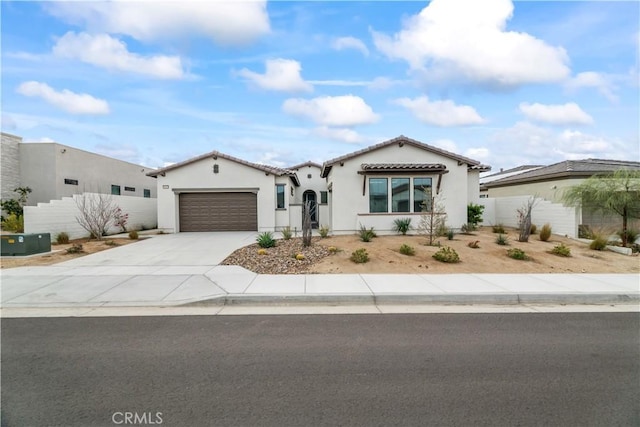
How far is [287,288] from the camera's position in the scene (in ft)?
24.9

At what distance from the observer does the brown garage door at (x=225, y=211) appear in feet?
65.7

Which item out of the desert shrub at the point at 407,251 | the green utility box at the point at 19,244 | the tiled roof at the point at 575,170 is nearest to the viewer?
the desert shrub at the point at 407,251

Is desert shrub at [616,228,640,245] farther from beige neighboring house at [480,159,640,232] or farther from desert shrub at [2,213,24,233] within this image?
desert shrub at [2,213,24,233]

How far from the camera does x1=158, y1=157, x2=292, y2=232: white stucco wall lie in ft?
64.2

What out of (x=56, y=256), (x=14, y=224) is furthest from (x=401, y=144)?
(x=14, y=224)

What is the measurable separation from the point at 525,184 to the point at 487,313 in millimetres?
17762

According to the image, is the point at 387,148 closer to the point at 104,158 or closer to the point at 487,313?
the point at 487,313

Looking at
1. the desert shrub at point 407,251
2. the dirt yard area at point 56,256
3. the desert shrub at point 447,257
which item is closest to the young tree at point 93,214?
the dirt yard area at point 56,256

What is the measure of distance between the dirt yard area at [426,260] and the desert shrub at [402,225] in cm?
276

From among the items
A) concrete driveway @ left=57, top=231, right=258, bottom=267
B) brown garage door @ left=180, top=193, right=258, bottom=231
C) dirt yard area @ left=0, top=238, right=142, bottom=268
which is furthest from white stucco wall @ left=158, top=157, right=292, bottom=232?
dirt yard area @ left=0, top=238, right=142, bottom=268

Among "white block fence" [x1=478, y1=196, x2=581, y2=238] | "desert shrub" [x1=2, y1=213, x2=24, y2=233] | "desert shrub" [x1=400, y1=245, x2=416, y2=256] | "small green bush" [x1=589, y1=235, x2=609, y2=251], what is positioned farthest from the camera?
"white block fence" [x1=478, y1=196, x2=581, y2=238]

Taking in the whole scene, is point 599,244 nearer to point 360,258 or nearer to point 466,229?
point 466,229

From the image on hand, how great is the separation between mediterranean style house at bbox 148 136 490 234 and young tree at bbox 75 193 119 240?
Result: 9.69 ft

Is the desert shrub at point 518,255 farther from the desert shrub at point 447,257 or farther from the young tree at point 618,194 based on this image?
the young tree at point 618,194
